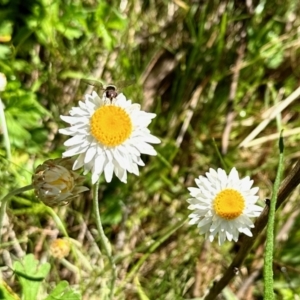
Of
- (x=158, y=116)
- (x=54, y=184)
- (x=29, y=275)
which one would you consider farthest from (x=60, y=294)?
(x=158, y=116)

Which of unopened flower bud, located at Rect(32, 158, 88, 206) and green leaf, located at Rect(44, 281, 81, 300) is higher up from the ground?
unopened flower bud, located at Rect(32, 158, 88, 206)

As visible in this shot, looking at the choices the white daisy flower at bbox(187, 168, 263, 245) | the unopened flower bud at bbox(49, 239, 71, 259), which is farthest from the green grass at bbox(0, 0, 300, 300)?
the white daisy flower at bbox(187, 168, 263, 245)

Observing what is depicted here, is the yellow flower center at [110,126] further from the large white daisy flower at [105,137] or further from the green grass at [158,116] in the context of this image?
the green grass at [158,116]

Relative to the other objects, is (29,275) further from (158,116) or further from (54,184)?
(158,116)

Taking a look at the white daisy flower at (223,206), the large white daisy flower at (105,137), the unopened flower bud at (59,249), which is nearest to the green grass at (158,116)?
the unopened flower bud at (59,249)

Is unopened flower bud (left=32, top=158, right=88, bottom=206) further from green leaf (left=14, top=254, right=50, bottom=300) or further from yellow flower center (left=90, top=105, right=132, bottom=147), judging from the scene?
green leaf (left=14, top=254, right=50, bottom=300)

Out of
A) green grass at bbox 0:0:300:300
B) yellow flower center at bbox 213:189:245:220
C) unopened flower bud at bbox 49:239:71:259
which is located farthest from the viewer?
green grass at bbox 0:0:300:300

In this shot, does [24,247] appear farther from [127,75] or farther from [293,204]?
[293,204]

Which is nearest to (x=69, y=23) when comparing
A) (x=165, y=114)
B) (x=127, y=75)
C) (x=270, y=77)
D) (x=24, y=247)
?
(x=127, y=75)
